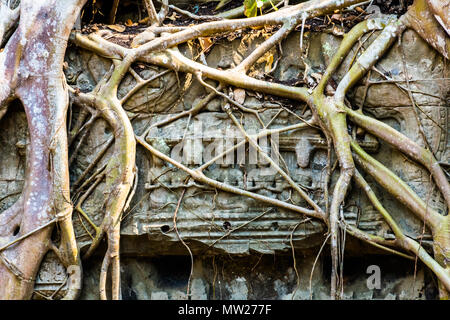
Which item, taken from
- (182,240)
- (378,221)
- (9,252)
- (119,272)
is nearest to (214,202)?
(182,240)

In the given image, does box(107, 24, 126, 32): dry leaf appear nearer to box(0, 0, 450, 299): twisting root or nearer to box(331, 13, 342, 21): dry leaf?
box(0, 0, 450, 299): twisting root

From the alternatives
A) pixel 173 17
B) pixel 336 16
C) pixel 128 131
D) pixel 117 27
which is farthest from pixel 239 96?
pixel 117 27

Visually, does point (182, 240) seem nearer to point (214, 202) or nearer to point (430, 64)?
point (214, 202)

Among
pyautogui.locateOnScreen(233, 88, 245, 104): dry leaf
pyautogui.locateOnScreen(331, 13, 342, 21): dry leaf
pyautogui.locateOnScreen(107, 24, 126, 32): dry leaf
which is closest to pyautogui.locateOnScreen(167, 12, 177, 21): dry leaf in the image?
pyautogui.locateOnScreen(107, 24, 126, 32): dry leaf

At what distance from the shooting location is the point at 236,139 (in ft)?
15.5

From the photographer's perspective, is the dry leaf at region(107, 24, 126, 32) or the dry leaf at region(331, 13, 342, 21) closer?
the dry leaf at region(331, 13, 342, 21)

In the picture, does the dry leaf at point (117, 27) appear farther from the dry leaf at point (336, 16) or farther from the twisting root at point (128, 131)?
the dry leaf at point (336, 16)

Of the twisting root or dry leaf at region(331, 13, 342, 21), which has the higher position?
dry leaf at region(331, 13, 342, 21)

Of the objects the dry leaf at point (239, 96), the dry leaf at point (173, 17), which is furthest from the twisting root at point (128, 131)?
the dry leaf at point (173, 17)

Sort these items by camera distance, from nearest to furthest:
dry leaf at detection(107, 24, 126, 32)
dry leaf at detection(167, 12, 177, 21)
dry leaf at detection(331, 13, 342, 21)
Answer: dry leaf at detection(331, 13, 342, 21), dry leaf at detection(107, 24, 126, 32), dry leaf at detection(167, 12, 177, 21)
